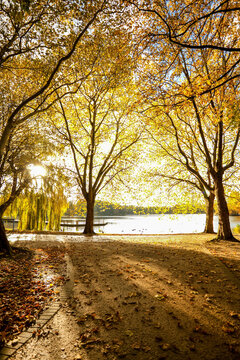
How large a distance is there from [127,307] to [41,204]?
1402 centimetres

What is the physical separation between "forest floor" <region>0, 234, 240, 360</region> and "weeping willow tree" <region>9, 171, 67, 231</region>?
9.97 m

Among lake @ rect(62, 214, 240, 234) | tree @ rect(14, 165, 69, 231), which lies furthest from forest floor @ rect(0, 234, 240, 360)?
tree @ rect(14, 165, 69, 231)

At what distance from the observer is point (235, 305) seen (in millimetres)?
3607

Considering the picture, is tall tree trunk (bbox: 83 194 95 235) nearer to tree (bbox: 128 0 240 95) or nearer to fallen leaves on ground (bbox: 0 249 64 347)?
fallen leaves on ground (bbox: 0 249 64 347)

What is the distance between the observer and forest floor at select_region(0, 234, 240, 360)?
8.67ft

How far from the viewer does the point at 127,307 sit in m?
3.65

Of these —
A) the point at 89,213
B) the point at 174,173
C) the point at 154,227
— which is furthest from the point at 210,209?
the point at 154,227

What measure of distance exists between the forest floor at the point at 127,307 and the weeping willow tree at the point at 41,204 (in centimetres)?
997

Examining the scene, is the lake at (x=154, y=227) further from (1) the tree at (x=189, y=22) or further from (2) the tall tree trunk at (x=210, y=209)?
(1) the tree at (x=189, y=22)

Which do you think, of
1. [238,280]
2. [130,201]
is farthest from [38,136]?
[238,280]

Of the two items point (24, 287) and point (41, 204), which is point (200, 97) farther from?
point (41, 204)

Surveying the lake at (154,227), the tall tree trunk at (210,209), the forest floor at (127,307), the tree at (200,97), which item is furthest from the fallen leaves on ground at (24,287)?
the tall tree trunk at (210,209)

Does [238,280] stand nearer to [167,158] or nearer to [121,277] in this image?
[121,277]

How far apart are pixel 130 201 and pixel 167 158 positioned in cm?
439
